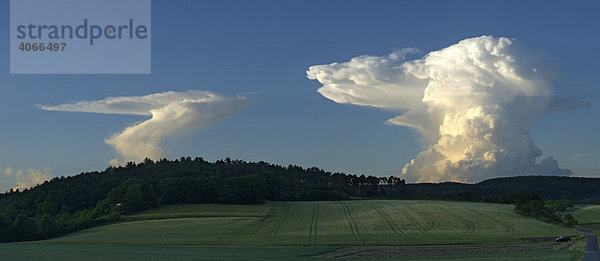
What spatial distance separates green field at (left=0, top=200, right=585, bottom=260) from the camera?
194ft

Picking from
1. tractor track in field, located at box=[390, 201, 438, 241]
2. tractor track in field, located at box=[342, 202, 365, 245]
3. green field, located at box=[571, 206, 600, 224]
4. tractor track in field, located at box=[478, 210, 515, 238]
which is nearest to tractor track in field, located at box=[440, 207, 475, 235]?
tractor track in field, located at box=[478, 210, 515, 238]

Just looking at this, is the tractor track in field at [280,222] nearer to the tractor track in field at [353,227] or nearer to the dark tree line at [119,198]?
the tractor track in field at [353,227]

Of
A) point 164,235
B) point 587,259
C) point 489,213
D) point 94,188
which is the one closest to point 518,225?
point 489,213

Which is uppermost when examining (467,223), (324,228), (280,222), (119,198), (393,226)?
(119,198)

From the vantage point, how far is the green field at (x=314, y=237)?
2334 inches

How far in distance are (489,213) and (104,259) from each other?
8846 cm

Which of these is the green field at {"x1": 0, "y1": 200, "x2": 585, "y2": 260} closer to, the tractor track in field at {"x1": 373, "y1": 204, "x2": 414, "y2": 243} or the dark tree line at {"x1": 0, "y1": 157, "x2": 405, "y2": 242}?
the tractor track in field at {"x1": 373, "y1": 204, "x2": 414, "y2": 243}

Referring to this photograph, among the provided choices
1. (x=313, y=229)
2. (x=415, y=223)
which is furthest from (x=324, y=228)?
(x=415, y=223)

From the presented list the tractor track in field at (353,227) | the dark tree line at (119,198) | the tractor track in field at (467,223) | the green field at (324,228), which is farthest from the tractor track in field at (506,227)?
the dark tree line at (119,198)

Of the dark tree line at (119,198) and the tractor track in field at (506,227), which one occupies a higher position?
the dark tree line at (119,198)

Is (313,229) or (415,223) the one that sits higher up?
(313,229)

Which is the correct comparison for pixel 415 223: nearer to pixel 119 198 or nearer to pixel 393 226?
pixel 393 226

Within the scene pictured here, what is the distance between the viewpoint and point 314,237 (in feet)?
264

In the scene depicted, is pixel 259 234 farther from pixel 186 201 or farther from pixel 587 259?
pixel 186 201
